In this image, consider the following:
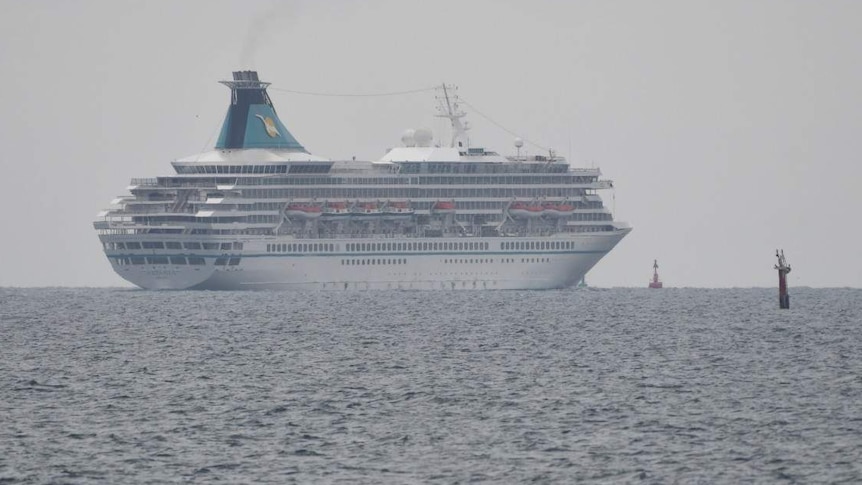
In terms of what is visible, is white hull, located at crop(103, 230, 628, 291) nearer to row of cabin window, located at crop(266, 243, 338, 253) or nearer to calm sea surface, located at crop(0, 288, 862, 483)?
row of cabin window, located at crop(266, 243, 338, 253)

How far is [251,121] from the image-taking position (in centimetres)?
15588

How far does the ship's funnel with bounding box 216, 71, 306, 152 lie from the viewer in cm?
15550

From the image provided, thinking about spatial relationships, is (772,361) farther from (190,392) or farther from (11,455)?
(11,455)

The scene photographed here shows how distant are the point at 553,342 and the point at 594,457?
37474 mm

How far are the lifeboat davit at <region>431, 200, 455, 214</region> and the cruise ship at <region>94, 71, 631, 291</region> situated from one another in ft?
0.27

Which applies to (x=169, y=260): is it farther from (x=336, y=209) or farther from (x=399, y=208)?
(x=399, y=208)

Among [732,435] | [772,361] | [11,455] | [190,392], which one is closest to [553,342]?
[772,361]

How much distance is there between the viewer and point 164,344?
81.6m

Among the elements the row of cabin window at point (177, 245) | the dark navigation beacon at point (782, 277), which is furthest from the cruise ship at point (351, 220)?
the dark navigation beacon at point (782, 277)

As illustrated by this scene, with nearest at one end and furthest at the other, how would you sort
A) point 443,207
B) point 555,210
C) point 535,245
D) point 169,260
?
1. point 169,260
2. point 535,245
3. point 443,207
4. point 555,210

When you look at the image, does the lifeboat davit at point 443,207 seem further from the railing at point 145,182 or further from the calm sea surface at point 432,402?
the calm sea surface at point 432,402

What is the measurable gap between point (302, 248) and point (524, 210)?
18527mm

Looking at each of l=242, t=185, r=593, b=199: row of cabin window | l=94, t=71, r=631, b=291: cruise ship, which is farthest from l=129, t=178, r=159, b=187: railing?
l=242, t=185, r=593, b=199: row of cabin window

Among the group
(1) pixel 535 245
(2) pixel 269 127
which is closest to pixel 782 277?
(1) pixel 535 245
